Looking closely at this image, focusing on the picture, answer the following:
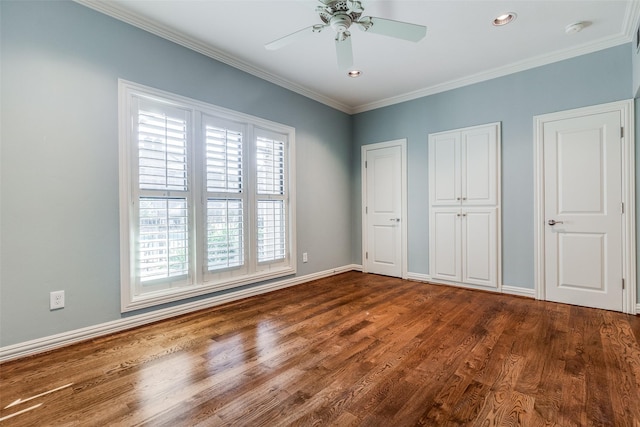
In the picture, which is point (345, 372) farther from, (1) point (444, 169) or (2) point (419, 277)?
(1) point (444, 169)

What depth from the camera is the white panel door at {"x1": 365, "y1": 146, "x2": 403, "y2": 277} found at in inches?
179

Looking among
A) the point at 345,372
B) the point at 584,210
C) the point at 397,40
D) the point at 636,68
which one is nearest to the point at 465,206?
the point at 584,210

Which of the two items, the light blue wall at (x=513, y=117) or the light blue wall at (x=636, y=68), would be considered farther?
the light blue wall at (x=513, y=117)

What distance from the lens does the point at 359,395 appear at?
166 cm

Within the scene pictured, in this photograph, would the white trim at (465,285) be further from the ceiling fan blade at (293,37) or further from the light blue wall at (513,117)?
the ceiling fan blade at (293,37)

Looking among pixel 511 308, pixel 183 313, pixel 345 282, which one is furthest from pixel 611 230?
pixel 183 313

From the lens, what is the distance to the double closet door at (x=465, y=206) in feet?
12.1

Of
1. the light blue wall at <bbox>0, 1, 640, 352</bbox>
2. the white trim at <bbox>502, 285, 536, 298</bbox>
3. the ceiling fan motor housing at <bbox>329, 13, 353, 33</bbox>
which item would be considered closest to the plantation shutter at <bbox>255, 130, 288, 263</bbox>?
the light blue wall at <bbox>0, 1, 640, 352</bbox>

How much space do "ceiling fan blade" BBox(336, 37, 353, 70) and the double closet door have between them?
2.05 meters

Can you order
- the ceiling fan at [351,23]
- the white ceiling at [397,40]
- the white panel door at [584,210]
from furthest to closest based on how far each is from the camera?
the white panel door at [584,210]
the white ceiling at [397,40]
the ceiling fan at [351,23]

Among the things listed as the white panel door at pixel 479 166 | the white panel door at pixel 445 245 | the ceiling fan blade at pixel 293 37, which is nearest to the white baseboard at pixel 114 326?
the white panel door at pixel 445 245

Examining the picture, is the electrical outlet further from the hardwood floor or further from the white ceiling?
the white ceiling

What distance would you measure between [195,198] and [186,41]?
1546 mm

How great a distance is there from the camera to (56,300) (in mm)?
2238
